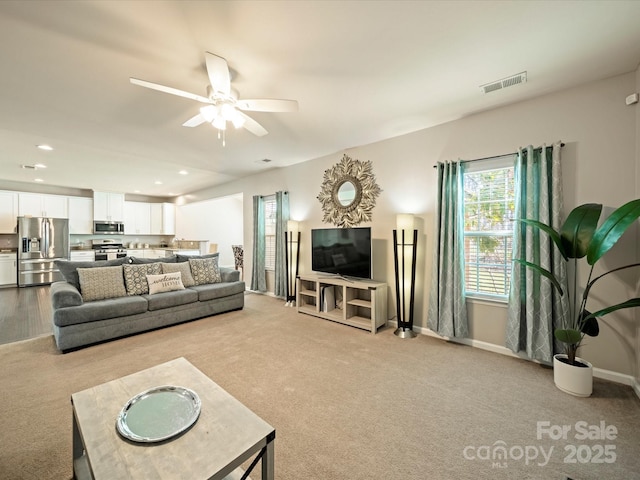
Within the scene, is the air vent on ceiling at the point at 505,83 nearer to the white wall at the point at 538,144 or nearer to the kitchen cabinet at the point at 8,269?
the white wall at the point at 538,144

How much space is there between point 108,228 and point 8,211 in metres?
1.96

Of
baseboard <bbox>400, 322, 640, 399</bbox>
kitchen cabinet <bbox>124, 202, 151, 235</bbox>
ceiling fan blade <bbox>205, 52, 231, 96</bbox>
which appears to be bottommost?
baseboard <bbox>400, 322, 640, 399</bbox>

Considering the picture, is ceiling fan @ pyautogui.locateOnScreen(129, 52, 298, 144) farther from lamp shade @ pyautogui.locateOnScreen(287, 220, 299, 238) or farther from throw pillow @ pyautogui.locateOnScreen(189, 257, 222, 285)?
throw pillow @ pyautogui.locateOnScreen(189, 257, 222, 285)

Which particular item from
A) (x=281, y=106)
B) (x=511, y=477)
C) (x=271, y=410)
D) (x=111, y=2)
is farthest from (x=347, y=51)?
(x=511, y=477)

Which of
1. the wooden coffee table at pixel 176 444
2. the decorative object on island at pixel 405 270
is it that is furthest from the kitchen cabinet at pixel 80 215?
the decorative object on island at pixel 405 270

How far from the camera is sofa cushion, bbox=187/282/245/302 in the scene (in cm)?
396

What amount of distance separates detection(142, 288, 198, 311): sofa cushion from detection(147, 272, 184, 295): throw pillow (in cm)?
8

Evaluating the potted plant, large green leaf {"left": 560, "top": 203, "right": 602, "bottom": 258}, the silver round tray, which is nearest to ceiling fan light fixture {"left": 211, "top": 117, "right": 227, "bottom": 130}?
the silver round tray

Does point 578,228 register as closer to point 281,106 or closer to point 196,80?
point 281,106

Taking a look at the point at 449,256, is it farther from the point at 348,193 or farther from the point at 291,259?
the point at 291,259

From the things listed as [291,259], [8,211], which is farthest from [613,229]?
[8,211]

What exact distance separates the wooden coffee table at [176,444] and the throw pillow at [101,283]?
246 cm

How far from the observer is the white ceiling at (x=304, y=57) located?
1627 millimetres

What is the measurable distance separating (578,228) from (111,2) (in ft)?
11.9
